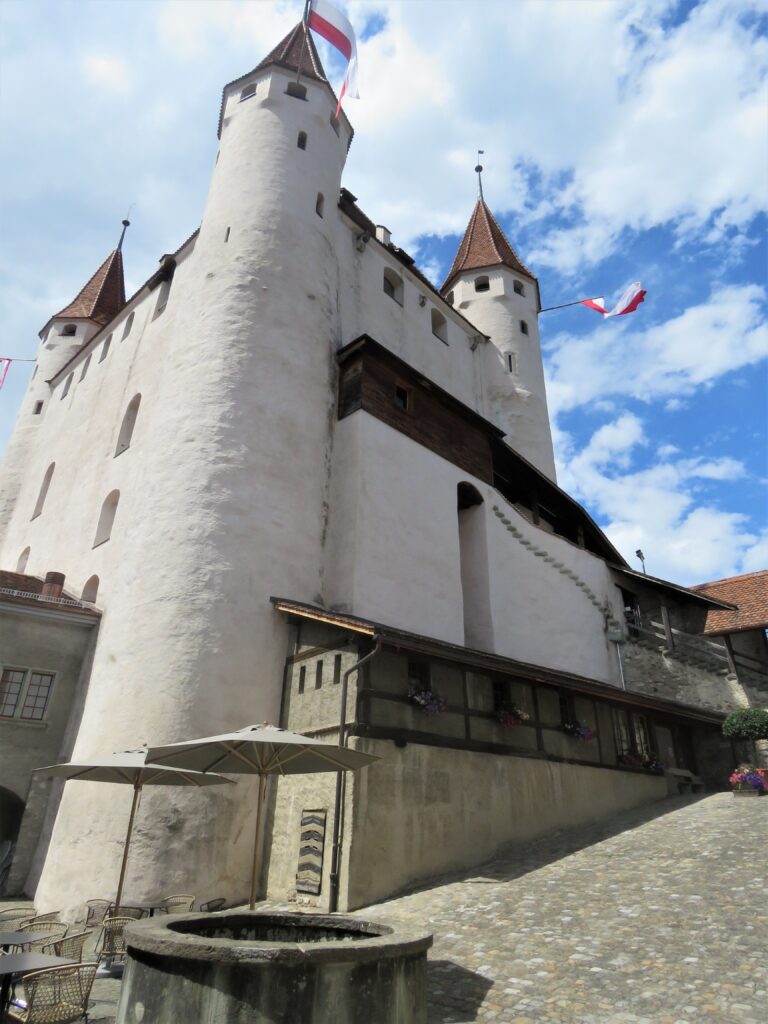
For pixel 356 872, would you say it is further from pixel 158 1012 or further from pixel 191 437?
pixel 191 437

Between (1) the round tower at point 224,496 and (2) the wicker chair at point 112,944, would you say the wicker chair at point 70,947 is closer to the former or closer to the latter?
(2) the wicker chair at point 112,944

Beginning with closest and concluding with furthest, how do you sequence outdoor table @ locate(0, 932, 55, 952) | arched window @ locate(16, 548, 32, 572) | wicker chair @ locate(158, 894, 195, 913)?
outdoor table @ locate(0, 932, 55, 952)
wicker chair @ locate(158, 894, 195, 913)
arched window @ locate(16, 548, 32, 572)

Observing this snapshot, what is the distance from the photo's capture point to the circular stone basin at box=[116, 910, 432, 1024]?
14.9 ft

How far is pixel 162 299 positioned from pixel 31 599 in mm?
11364

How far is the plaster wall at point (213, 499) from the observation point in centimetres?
1174

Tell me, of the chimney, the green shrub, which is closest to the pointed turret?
the chimney

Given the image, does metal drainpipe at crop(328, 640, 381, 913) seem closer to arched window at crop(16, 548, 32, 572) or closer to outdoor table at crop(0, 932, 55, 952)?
outdoor table at crop(0, 932, 55, 952)

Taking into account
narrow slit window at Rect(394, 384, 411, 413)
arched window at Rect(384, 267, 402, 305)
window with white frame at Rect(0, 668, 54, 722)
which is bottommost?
window with white frame at Rect(0, 668, 54, 722)

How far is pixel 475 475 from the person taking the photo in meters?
20.1

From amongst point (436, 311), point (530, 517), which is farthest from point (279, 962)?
point (436, 311)

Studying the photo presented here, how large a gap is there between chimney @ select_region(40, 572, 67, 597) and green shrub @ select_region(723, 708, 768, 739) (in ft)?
55.7

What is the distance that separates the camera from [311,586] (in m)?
15.2

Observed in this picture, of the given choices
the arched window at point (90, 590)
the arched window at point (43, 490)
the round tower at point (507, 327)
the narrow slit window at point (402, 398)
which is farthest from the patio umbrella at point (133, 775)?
the round tower at point (507, 327)

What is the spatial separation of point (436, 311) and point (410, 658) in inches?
706
